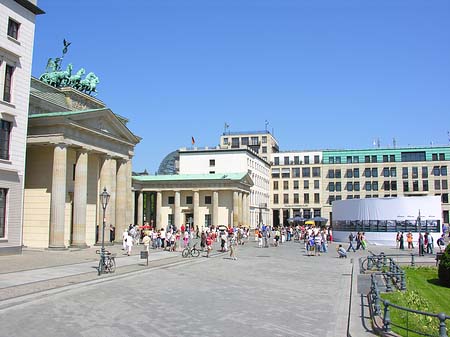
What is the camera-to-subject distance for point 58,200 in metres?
34.1

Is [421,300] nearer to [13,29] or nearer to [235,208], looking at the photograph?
[13,29]

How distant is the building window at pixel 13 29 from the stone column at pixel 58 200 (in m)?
8.01

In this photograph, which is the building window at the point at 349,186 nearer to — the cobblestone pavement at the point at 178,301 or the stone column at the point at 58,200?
the stone column at the point at 58,200

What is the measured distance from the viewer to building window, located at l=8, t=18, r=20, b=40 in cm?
3042

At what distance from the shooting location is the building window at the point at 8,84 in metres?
29.7

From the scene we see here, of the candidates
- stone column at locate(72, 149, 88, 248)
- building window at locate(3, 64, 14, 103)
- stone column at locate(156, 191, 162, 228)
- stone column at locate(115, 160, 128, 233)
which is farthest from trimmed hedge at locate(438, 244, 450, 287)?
stone column at locate(156, 191, 162, 228)

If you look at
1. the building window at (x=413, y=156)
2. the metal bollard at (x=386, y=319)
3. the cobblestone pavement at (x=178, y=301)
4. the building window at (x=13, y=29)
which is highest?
the building window at (x=413, y=156)

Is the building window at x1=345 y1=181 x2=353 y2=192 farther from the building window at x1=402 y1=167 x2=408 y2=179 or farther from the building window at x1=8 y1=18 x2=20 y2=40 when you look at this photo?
the building window at x1=8 y1=18 x2=20 y2=40

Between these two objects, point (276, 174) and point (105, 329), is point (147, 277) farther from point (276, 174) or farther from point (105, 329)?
point (276, 174)

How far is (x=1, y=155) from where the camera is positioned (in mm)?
29312

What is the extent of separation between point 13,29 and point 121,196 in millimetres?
18005

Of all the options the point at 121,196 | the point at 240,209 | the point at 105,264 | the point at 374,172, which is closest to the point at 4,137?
the point at 105,264

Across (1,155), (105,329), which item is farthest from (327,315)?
(1,155)

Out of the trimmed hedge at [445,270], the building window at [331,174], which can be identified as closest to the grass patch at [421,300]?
the trimmed hedge at [445,270]
